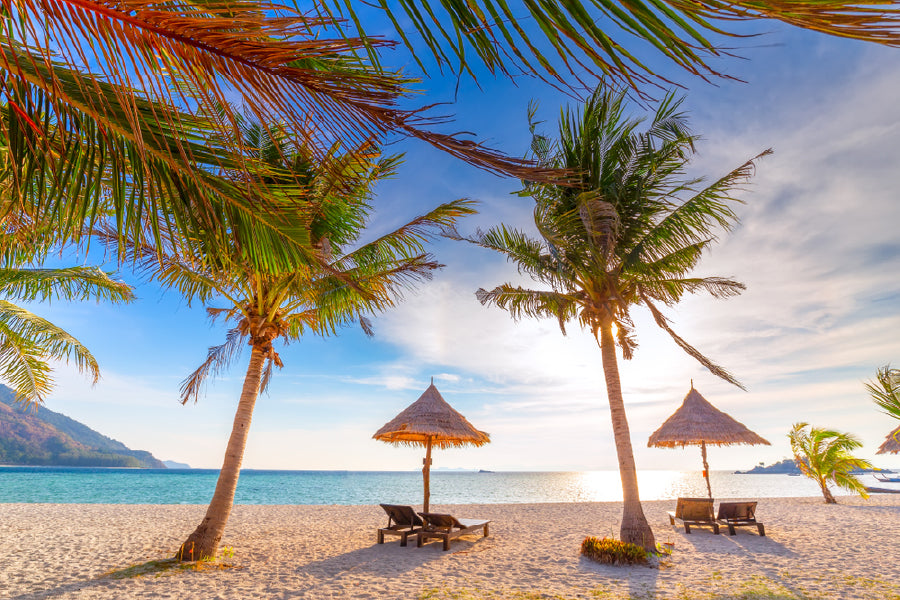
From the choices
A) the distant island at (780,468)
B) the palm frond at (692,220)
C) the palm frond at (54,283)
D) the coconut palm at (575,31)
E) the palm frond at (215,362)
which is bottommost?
the distant island at (780,468)

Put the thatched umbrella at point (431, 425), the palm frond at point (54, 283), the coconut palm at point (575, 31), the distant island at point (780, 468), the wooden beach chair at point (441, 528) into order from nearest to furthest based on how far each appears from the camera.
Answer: the coconut palm at point (575, 31) → the palm frond at point (54, 283) → the wooden beach chair at point (441, 528) → the thatched umbrella at point (431, 425) → the distant island at point (780, 468)

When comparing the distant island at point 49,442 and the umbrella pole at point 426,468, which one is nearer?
the umbrella pole at point 426,468

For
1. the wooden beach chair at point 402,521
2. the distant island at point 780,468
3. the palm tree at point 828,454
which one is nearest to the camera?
the wooden beach chair at point 402,521

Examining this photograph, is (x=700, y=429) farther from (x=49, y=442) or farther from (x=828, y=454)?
(x=49, y=442)

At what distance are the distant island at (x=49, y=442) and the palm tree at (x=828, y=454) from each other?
10472 centimetres

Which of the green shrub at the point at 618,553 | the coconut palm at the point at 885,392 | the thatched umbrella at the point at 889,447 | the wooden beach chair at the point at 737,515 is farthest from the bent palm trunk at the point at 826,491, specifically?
the coconut palm at the point at 885,392

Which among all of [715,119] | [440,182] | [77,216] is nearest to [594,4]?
[77,216]

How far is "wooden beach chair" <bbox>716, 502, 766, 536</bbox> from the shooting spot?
950 cm

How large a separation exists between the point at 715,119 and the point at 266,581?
329 inches

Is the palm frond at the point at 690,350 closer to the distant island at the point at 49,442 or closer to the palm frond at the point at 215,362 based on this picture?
A: the palm frond at the point at 215,362

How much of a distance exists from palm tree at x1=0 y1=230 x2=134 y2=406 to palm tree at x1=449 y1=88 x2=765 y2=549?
312 inches

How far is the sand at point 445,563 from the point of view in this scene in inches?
217

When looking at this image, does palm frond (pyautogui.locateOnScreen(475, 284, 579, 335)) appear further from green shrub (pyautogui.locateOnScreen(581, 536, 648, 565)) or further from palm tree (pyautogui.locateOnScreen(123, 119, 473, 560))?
green shrub (pyautogui.locateOnScreen(581, 536, 648, 565))

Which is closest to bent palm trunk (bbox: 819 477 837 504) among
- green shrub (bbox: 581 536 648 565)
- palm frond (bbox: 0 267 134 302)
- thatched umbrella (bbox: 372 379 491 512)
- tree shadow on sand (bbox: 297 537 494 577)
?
thatched umbrella (bbox: 372 379 491 512)
